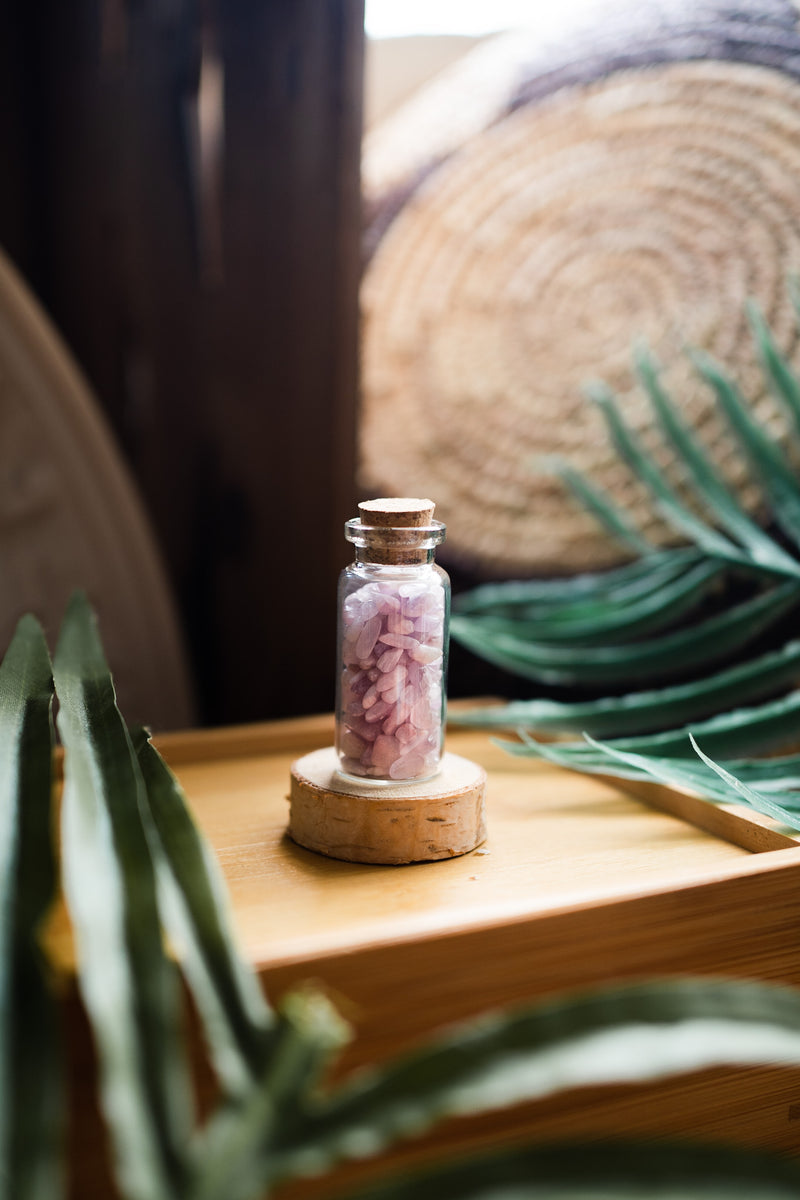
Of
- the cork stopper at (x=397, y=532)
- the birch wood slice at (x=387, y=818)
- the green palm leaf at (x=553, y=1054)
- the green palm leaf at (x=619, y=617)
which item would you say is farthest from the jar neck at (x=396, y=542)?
the green palm leaf at (x=553, y=1054)

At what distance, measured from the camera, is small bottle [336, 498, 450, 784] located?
0.81 meters

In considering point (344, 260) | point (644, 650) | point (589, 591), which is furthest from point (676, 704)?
point (344, 260)

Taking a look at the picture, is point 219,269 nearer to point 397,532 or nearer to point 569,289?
point 569,289

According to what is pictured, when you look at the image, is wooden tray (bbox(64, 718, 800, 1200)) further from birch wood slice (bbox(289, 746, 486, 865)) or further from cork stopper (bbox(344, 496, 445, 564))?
cork stopper (bbox(344, 496, 445, 564))

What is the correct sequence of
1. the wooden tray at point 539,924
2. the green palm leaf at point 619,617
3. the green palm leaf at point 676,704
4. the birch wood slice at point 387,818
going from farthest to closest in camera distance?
the green palm leaf at point 619,617 → the green palm leaf at point 676,704 → the birch wood slice at point 387,818 → the wooden tray at point 539,924

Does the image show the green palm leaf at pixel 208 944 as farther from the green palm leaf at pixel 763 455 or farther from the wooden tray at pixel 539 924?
the green palm leaf at pixel 763 455

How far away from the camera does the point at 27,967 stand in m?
0.47

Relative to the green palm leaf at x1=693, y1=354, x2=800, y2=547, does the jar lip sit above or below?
below

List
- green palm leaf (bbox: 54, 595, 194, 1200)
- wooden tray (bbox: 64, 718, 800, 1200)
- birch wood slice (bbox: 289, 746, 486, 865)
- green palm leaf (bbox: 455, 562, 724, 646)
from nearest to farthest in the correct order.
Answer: green palm leaf (bbox: 54, 595, 194, 1200), wooden tray (bbox: 64, 718, 800, 1200), birch wood slice (bbox: 289, 746, 486, 865), green palm leaf (bbox: 455, 562, 724, 646)

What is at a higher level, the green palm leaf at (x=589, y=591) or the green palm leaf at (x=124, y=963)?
the green palm leaf at (x=589, y=591)

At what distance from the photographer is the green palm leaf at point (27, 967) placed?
39 cm

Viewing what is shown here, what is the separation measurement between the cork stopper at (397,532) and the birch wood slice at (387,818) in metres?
0.18

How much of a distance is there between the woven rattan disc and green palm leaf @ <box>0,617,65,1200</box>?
27.4 inches

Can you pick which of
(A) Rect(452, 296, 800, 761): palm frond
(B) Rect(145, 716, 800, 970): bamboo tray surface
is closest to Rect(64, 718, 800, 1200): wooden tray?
(B) Rect(145, 716, 800, 970): bamboo tray surface
